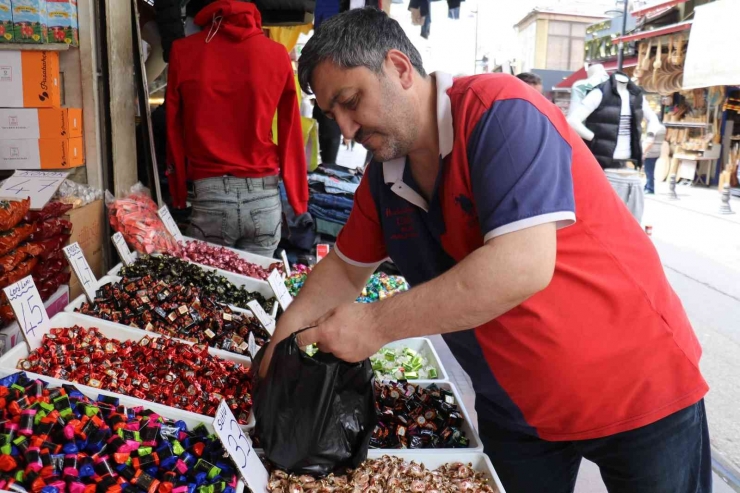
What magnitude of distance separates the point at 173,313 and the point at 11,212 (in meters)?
0.67

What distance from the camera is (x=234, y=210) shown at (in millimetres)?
3553

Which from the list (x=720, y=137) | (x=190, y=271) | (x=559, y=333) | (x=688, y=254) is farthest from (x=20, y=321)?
(x=720, y=137)

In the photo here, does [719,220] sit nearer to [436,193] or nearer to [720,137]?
[720,137]

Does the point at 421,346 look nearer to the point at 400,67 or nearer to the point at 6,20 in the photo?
the point at 400,67

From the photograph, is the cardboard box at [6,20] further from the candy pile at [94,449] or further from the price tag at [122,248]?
the candy pile at [94,449]

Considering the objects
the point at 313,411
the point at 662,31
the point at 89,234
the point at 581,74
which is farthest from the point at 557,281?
the point at 662,31

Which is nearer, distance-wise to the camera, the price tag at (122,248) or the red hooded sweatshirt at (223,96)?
the price tag at (122,248)

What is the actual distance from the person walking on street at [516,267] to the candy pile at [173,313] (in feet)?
3.07

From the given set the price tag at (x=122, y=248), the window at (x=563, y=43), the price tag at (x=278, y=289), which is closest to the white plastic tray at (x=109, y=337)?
the price tag at (x=278, y=289)

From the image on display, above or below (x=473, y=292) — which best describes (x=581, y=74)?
above

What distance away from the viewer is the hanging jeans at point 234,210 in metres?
3.51

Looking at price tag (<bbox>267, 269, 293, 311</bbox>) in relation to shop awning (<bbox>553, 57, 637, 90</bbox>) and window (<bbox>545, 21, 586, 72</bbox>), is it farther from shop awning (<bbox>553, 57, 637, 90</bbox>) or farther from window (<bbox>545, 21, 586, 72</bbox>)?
window (<bbox>545, 21, 586, 72</bbox>)

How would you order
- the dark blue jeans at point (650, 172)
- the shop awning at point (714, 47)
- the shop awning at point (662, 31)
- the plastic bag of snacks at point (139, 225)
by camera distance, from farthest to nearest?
the shop awning at point (662, 31)
the dark blue jeans at point (650, 172)
the shop awning at point (714, 47)
the plastic bag of snacks at point (139, 225)

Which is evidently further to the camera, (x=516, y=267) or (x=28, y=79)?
(x=28, y=79)
